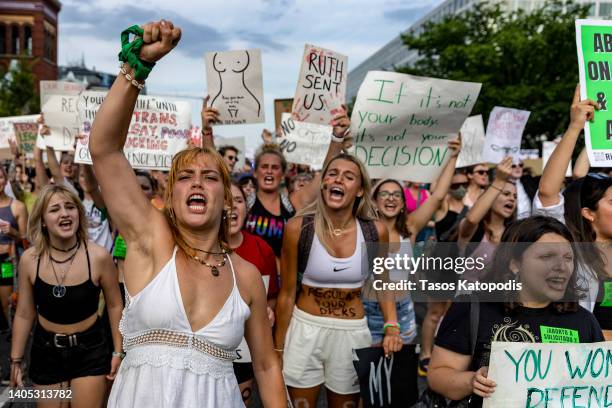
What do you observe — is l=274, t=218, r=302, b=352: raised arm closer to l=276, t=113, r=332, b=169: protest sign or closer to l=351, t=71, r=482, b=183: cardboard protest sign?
l=351, t=71, r=482, b=183: cardboard protest sign

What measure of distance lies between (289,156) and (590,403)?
6.63 m

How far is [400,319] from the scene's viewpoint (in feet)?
16.4

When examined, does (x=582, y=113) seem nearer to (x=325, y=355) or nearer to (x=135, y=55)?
(x=325, y=355)

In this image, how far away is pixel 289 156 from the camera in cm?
859

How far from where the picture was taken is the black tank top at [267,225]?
4797 millimetres

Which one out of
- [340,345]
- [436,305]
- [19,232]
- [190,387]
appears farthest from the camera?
[19,232]

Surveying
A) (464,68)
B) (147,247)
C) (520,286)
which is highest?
(464,68)

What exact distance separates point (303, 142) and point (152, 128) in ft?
9.39

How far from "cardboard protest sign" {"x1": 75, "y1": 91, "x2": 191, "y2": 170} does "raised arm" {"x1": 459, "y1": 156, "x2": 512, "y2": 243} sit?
9.43ft

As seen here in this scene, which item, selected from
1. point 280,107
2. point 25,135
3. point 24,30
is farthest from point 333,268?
point 24,30

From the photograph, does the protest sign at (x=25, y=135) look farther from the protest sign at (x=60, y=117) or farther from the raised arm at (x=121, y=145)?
the raised arm at (x=121, y=145)

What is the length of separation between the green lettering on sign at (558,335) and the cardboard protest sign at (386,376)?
4.78 ft

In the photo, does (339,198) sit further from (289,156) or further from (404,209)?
(289,156)

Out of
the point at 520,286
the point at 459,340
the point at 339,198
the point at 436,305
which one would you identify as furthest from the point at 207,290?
the point at 436,305
